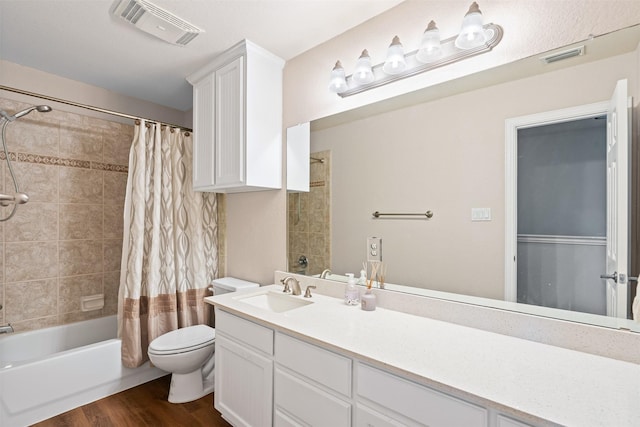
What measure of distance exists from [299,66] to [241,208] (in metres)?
1.23

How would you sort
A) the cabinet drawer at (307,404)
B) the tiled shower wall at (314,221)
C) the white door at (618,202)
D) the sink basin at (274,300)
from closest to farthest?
the white door at (618,202), the cabinet drawer at (307,404), the sink basin at (274,300), the tiled shower wall at (314,221)

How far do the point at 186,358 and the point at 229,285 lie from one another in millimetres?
581

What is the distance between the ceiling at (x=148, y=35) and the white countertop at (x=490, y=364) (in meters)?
1.64

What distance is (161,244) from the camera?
2.44 m

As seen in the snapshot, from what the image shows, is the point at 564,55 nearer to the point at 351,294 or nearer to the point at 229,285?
the point at 351,294

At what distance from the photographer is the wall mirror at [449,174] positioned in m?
1.15

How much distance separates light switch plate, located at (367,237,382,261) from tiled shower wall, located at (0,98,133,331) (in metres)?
2.36

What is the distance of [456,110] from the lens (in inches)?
56.9

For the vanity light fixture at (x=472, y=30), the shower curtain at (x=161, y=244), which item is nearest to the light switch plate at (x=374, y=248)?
the vanity light fixture at (x=472, y=30)

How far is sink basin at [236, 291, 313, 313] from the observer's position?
186cm

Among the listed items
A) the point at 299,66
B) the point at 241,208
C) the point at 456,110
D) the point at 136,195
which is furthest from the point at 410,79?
the point at 136,195

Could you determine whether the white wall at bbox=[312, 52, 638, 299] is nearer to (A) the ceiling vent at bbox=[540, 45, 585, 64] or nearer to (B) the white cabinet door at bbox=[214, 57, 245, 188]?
(A) the ceiling vent at bbox=[540, 45, 585, 64]

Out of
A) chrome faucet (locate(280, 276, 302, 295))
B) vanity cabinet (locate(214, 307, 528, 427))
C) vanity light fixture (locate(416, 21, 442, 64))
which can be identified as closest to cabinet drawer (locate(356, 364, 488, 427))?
vanity cabinet (locate(214, 307, 528, 427))

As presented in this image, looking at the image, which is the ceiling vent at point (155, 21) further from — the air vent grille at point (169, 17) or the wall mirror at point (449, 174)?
the wall mirror at point (449, 174)
